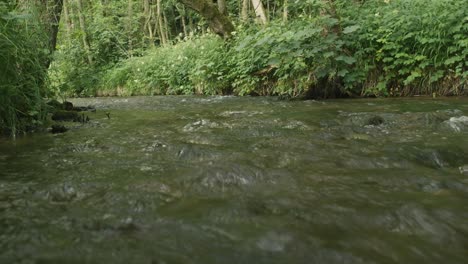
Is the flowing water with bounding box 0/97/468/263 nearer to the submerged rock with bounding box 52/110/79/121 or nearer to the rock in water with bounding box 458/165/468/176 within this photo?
the rock in water with bounding box 458/165/468/176

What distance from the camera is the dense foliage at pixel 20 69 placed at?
3711 millimetres

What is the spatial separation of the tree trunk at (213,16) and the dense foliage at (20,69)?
18.0ft

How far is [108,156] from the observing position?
3182 mm

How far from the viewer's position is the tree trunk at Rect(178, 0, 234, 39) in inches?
378

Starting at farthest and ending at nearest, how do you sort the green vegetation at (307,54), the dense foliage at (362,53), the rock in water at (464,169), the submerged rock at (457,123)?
the dense foliage at (362,53), the green vegetation at (307,54), the submerged rock at (457,123), the rock in water at (464,169)

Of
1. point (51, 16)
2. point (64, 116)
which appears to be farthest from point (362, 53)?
point (51, 16)

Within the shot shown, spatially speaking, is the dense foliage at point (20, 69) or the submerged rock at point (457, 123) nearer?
the dense foliage at point (20, 69)

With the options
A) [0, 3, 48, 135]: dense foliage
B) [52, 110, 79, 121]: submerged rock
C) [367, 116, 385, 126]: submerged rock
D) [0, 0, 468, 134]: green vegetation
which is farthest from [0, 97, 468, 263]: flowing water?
[52, 110, 79, 121]: submerged rock

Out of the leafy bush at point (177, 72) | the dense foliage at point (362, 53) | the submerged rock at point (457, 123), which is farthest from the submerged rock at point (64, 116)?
the submerged rock at point (457, 123)

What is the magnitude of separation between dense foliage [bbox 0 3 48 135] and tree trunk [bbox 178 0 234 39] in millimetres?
5495

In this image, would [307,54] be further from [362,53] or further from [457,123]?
[457,123]

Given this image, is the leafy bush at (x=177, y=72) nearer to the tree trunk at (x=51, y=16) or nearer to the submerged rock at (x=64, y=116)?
the tree trunk at (x=51, y=16)

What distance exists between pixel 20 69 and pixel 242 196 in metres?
3.13

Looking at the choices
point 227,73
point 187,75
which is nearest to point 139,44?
point 187,75
